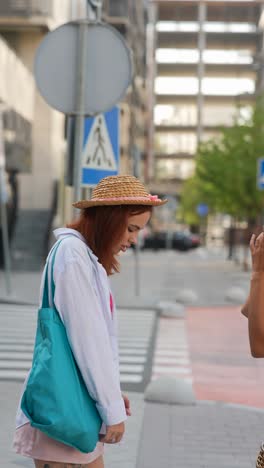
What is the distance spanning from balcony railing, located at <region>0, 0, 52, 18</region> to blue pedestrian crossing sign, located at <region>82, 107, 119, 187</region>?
30.2 metres

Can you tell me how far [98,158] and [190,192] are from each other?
332 ft

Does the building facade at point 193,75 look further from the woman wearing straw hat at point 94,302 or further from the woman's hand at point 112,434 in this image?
the woman's hand at point 112,434

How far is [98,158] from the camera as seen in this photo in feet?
32.3

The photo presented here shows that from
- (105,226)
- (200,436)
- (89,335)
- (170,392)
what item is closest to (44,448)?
(89,335)

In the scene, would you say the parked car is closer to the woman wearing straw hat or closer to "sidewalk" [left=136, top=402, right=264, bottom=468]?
"sidewalk" [left=136, top=402, right=264, bottom=468]

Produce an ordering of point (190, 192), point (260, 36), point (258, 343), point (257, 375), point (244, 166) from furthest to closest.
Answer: point (260, 36)
point (190, 192)
point (244, 166)
point (257, 375)
point (258, 343)

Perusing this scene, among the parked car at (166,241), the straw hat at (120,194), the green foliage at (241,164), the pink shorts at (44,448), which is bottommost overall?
the parked car at (166,241)

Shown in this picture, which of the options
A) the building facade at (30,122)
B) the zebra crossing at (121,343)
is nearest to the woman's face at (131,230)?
the zebra crossing at (121,343)

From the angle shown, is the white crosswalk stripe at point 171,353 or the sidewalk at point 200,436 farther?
the white crosswalk stripe at point 171,353

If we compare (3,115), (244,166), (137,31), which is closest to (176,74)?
(137,31)

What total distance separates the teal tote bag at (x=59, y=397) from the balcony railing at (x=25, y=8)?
37594mm

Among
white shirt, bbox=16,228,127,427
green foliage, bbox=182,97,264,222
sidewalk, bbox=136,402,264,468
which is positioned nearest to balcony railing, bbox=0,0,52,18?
green foliage, bbox=182,97,264,222

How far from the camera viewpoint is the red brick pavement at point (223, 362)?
1011 cm

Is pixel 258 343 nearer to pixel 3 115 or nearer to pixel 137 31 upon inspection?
pixel 3 115
